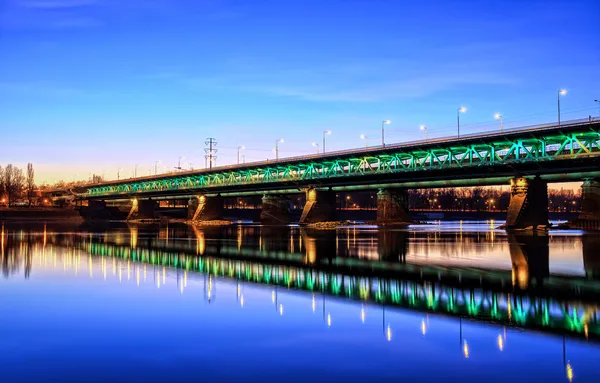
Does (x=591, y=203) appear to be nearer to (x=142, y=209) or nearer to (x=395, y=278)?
(x=395, y=278)

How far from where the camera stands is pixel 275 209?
123500 mm

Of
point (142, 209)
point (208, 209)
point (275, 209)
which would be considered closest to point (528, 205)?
point (275, 209)

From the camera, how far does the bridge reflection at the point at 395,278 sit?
55.8 ft

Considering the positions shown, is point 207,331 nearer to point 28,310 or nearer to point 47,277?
point 28,310

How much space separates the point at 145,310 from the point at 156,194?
154 m

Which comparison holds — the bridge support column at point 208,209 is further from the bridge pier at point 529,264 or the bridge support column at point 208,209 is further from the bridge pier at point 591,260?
the bridge pier at point 591,260

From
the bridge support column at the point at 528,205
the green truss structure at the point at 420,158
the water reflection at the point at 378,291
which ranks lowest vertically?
the water reflection at the point at 378,291

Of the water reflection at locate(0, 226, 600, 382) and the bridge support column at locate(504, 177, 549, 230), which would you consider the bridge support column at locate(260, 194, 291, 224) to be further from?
the water reflection at locate(0, 226, 600, 382)

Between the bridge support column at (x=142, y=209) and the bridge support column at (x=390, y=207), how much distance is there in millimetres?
89979

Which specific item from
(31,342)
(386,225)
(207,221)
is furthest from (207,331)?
(207,221)

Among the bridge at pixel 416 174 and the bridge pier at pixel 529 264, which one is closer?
the bridge pier at pixel 529 264

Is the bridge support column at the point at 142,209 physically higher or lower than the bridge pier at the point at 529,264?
higher

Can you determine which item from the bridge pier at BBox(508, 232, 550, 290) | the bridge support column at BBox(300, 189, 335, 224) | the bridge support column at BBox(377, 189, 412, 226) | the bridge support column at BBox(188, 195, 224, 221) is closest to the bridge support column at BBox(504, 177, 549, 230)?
the bridge support column at BBox(377, 189, 412, 226)

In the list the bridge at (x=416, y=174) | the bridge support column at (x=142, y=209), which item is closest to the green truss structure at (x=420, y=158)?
the bridge at (x=416, y=174)
